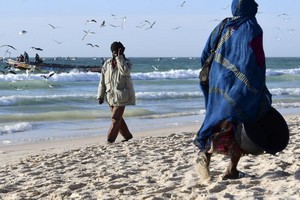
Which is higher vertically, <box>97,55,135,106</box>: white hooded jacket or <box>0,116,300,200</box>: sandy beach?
<box>97,55,135,106</box>: white hooded jacket

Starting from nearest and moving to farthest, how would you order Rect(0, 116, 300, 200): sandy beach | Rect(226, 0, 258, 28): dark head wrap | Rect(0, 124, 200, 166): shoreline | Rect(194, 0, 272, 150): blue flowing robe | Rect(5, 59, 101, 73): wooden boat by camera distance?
Rect(194, 0, 272, 150): blue flowing robe, Rect(226, 0, 258, 28): dark head wrap, Rect(0, 116, 300, 200): sandy beach, Rect(0, 124, 200, 166): shoreline, Rect(5, 59, 101, 73): wooden boat

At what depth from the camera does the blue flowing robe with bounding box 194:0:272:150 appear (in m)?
4.00

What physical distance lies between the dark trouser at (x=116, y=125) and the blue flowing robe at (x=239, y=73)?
3.78m

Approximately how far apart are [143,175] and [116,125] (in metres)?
2.91

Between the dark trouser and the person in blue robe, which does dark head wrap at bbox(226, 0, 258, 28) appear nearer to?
the person in blue robe

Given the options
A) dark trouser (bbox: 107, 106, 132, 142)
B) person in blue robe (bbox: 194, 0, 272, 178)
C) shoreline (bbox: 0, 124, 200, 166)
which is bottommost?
shoreline (bbox: 0, 124, 200, 166)

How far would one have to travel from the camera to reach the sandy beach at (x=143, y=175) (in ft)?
13.8

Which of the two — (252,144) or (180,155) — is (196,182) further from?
(180,155)

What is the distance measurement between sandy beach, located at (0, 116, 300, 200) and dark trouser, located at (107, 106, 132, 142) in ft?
1.87

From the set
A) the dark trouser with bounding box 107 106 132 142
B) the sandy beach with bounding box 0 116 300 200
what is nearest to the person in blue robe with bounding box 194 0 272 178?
the sandy beach with bounding box 0 116 300 200

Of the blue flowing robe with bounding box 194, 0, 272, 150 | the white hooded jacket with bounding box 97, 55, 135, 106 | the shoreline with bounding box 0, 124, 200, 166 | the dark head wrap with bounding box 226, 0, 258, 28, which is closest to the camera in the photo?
the blue flowing robe with bounding box 194, 0, 272, 150

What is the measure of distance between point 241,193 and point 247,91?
26.1 inches

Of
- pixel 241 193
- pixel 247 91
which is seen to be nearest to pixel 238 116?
pixel 247 91

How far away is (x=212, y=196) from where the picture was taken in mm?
4012
